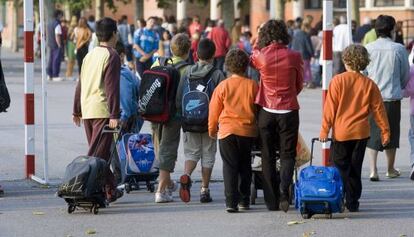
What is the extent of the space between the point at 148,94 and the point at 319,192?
6.42 ft

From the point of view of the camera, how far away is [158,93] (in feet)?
37.2

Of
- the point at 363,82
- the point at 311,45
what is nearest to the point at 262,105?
the point at 363,82

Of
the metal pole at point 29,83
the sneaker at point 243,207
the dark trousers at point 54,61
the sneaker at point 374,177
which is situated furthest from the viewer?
the dark trousers at point 54,61

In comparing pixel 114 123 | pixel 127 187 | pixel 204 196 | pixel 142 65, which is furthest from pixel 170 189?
pixel 142 65

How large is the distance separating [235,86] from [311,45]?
19657mm

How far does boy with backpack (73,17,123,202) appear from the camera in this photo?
36.8ft

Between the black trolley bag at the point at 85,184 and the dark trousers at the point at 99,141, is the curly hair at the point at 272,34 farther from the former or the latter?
the black trolley bag at the point at 85,184

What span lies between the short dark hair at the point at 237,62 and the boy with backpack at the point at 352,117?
0.82 meters

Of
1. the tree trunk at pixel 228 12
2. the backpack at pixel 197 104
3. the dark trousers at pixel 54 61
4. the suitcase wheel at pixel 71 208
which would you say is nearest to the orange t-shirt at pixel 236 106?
the backpack at pixel 197 104

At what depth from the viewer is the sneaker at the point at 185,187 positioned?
11.4m

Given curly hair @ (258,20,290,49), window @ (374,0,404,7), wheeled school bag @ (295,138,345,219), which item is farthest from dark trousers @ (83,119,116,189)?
window @ (374,0,404,7)

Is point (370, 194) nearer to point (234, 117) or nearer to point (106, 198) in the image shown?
point (234, 117)

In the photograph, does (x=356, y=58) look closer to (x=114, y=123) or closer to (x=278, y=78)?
(x=278, y=78)

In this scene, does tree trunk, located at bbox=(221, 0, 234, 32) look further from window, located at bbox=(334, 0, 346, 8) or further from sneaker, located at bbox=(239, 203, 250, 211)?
sneaker, located at bbox=(239, 203, 250, 211)
